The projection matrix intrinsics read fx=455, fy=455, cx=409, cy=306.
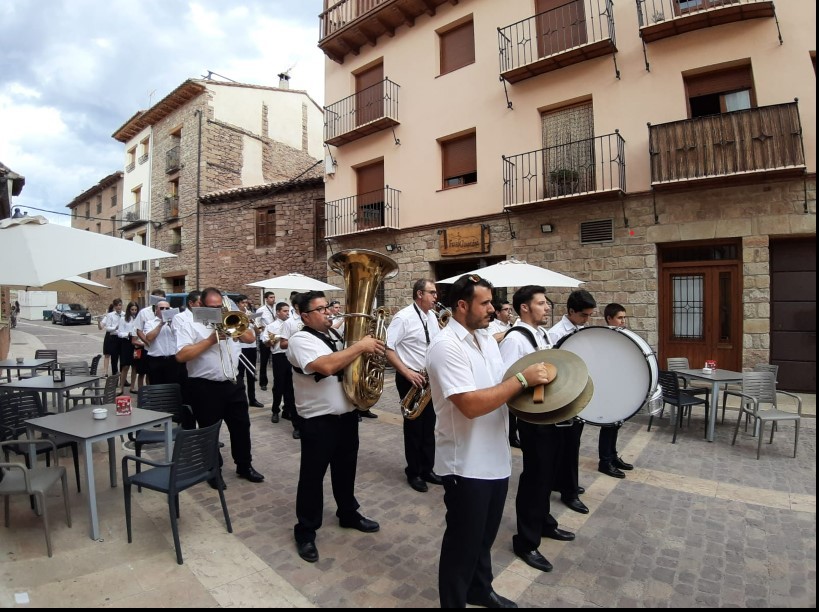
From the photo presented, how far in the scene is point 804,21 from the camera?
7750mm

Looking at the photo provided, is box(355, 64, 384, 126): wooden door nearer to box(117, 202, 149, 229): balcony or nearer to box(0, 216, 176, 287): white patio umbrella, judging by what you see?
box(0, 216, 176, 287): white patio umbrella

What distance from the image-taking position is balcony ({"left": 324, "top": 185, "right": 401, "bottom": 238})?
1279 cm

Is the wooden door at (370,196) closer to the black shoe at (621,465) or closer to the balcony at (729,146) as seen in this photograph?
the balcony at (729,146)

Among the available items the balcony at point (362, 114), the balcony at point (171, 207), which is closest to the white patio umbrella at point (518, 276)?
the balcony at point (362, 114)

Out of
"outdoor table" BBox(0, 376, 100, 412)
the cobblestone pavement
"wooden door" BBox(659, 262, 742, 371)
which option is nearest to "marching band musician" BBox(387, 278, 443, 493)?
the cobblestone pavement

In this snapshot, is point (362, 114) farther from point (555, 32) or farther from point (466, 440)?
point (466, 440)

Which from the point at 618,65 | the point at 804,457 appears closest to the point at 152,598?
the point at 804,457

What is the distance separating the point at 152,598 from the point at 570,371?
8.78ft

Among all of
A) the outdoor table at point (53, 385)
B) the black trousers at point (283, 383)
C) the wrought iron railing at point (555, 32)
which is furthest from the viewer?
the wrought iron railing at point (555, 32)

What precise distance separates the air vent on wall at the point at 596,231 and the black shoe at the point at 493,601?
8203 mm

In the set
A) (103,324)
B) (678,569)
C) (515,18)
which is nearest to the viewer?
(678,569)

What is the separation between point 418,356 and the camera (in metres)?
4.46

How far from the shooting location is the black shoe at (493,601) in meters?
2.49

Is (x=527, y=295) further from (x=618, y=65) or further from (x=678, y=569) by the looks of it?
(x=618, y=65)
